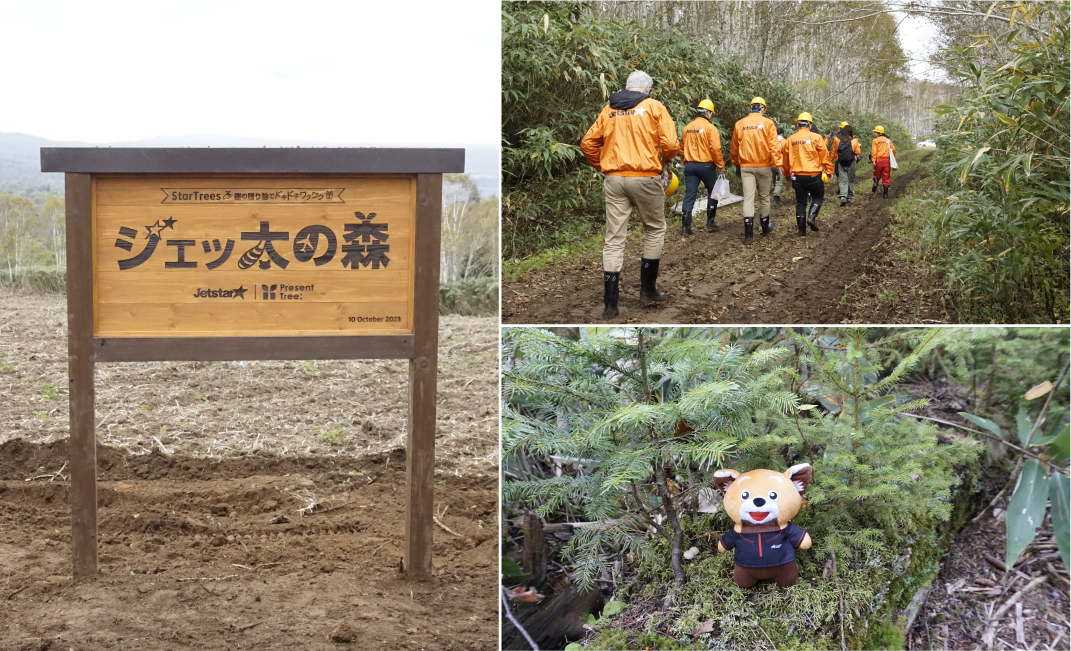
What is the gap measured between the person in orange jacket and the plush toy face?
22.3 feet

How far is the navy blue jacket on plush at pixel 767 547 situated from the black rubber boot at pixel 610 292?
3.01 meters

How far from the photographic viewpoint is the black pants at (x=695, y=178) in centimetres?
881

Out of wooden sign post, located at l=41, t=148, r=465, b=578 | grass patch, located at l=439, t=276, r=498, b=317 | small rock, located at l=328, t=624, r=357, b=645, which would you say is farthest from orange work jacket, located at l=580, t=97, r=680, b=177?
grass patch, located at l=439, t=276, r=498, b=317

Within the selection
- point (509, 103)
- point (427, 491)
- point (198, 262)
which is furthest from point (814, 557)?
point (509, 103)

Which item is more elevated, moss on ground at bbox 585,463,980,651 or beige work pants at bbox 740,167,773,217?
beige work pants at bbox 740,167,773,217

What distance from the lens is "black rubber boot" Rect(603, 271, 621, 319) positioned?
5660 millimetres

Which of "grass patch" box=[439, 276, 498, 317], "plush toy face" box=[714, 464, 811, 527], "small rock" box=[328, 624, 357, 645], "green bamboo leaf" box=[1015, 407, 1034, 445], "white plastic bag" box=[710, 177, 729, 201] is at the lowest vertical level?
"small rock" box=[328, 624, 357, 645]

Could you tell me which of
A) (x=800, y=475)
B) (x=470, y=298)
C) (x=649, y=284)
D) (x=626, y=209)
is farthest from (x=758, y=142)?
(x=800, y=475)

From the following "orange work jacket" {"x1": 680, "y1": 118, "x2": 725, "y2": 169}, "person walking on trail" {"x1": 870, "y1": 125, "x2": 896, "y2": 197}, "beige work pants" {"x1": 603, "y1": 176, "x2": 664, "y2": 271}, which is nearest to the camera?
"beige work pants" {"x1": 603, "y1": 176, "x2": 664, "y2": 271}

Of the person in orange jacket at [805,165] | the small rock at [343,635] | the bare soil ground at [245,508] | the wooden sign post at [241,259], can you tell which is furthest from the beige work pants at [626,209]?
the person in orange jacket at [805,165]

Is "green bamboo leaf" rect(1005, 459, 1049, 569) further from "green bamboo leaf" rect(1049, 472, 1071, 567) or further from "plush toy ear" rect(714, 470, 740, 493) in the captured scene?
"plush toy ear" rect(714, 470, 740, 493)

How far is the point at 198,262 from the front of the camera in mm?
3549

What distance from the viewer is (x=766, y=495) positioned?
2758 millimetres

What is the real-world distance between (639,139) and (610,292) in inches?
44.3
